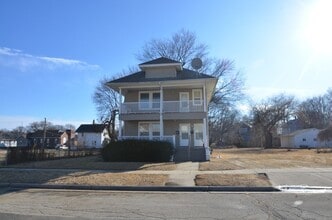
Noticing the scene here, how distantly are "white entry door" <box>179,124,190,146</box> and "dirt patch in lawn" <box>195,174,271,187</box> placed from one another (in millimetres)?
16839

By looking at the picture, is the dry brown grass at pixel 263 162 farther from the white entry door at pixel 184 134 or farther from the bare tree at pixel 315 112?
the bare tree at pixel 315 112

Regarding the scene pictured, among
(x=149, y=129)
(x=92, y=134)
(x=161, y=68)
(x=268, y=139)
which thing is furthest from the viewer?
(x=92, y=134)

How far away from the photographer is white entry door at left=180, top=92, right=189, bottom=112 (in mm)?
32812

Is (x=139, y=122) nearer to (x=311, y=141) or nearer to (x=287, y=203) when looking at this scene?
(x=287, y=203)

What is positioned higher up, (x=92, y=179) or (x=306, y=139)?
(x=306, y=139)

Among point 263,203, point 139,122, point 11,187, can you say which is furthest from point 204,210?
point 139,122

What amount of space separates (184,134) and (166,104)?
333cm

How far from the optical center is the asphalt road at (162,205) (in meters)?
9.16

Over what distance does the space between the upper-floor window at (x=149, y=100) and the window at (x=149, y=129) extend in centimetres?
169

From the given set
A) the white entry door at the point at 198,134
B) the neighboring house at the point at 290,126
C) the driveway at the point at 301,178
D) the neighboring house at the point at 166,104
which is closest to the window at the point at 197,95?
the neighboring house at the point at 166,104

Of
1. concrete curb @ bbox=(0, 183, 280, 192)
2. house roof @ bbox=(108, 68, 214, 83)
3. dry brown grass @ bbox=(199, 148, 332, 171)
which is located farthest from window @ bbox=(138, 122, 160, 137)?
concrete curb @ bbox=(0, 183, 280, 192)

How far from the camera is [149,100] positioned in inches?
1364

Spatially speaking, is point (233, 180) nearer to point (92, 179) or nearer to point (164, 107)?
point (92, 179)

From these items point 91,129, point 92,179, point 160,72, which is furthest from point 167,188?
point 91,129
